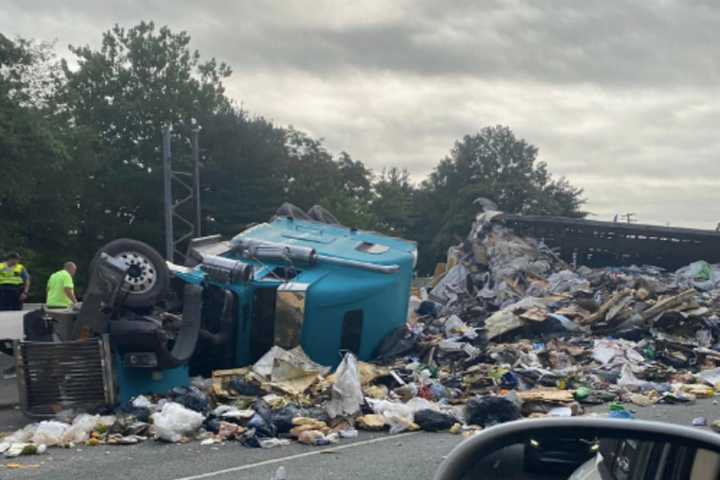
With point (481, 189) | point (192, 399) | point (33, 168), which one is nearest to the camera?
point (192, 399)

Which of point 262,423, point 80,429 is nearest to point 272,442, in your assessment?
point 262,423

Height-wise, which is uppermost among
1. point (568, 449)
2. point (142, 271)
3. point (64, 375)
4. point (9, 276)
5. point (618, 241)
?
point (568, 449)

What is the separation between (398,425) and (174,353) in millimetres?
2574

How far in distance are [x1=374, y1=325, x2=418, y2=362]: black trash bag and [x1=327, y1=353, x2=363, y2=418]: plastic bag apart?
2.87 meters

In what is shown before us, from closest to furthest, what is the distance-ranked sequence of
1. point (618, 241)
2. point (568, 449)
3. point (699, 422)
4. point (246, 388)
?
1. point (568, 449)
2. point (699, 422)
3. point (246, 388)
4. point (618, 241)

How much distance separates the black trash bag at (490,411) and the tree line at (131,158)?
20203 millimetres

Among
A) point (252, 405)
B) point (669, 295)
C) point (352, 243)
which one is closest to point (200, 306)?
point (252, 405)

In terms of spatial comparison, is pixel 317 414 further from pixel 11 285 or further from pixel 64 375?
pixel 11 285

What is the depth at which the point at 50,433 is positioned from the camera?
23.4 ft

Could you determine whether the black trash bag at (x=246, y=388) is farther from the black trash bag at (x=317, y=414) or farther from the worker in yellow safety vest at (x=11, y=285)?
the worker in yellow safety vest at (x=11, y=285)

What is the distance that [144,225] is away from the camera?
124 ft

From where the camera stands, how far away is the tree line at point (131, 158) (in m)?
28.0

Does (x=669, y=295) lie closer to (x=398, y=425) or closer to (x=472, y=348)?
(x=472, y=348)

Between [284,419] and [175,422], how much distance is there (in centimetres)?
95
